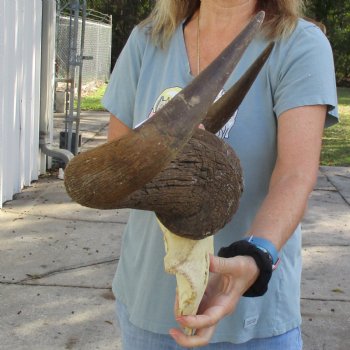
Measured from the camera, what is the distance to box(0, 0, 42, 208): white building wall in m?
6.93

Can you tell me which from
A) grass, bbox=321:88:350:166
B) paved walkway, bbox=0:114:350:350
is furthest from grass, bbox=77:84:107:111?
paved walkway, bbox=0:114:350:350

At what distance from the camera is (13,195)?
24.6ft

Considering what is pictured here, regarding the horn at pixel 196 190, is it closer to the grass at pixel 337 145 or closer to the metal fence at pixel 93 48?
the grass at pixel 337 145

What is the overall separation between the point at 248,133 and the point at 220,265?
1.81 feet

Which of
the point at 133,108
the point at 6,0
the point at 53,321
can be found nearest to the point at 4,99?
the point at 6,0

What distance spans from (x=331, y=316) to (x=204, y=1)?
132 inches

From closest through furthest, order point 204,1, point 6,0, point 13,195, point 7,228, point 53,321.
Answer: point 204,1 < point 53,321 < point 7,228 < point 6,0 < point 13,195

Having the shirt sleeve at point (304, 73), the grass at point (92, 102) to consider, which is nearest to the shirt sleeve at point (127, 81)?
the shirt sleeve at point (304, 73)

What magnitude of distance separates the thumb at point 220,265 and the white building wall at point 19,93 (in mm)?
5454

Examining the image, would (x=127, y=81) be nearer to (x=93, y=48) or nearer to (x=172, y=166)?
(x=172, y=166)

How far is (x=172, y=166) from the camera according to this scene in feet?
4.57

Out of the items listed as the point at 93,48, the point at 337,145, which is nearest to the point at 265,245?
the point at 337,145

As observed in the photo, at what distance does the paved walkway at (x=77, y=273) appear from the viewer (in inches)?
181

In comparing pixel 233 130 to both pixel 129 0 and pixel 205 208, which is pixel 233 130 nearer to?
pixel 205 208
